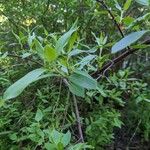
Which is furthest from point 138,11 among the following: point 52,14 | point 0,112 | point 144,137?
point 0,112

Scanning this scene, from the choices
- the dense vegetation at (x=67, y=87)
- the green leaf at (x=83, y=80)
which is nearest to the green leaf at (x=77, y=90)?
the green leaf at (x=83, y=80)

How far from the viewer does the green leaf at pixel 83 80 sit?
2.05ft

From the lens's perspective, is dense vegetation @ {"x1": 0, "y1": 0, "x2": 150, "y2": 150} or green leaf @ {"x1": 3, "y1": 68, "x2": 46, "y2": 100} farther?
dense vegetation @ {"x1": 0, "y1": 0, "x2": 150, "y2": 150}

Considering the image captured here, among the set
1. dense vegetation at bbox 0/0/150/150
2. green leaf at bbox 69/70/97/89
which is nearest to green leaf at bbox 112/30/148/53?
green leaf at bbox 69/70/97/89

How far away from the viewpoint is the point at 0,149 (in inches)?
71.8

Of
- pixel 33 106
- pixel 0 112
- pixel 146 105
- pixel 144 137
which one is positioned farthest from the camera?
pixel 144 137

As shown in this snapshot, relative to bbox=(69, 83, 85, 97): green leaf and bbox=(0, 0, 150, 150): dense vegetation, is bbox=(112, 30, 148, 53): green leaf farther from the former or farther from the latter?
bbox=(0, 0, 150, 150): dense vegetation

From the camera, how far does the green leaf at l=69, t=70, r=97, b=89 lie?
62 cm

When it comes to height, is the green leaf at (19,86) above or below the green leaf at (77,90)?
above

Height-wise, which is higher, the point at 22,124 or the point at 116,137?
the point at 22,124

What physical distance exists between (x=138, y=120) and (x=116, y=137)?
210mm

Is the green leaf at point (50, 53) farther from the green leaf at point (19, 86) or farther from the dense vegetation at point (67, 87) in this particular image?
the dense vegetation at point (67, 87)

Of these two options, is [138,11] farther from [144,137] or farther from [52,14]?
[144,137]

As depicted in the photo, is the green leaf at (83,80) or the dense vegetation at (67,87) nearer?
the green leaf at (83,80)
